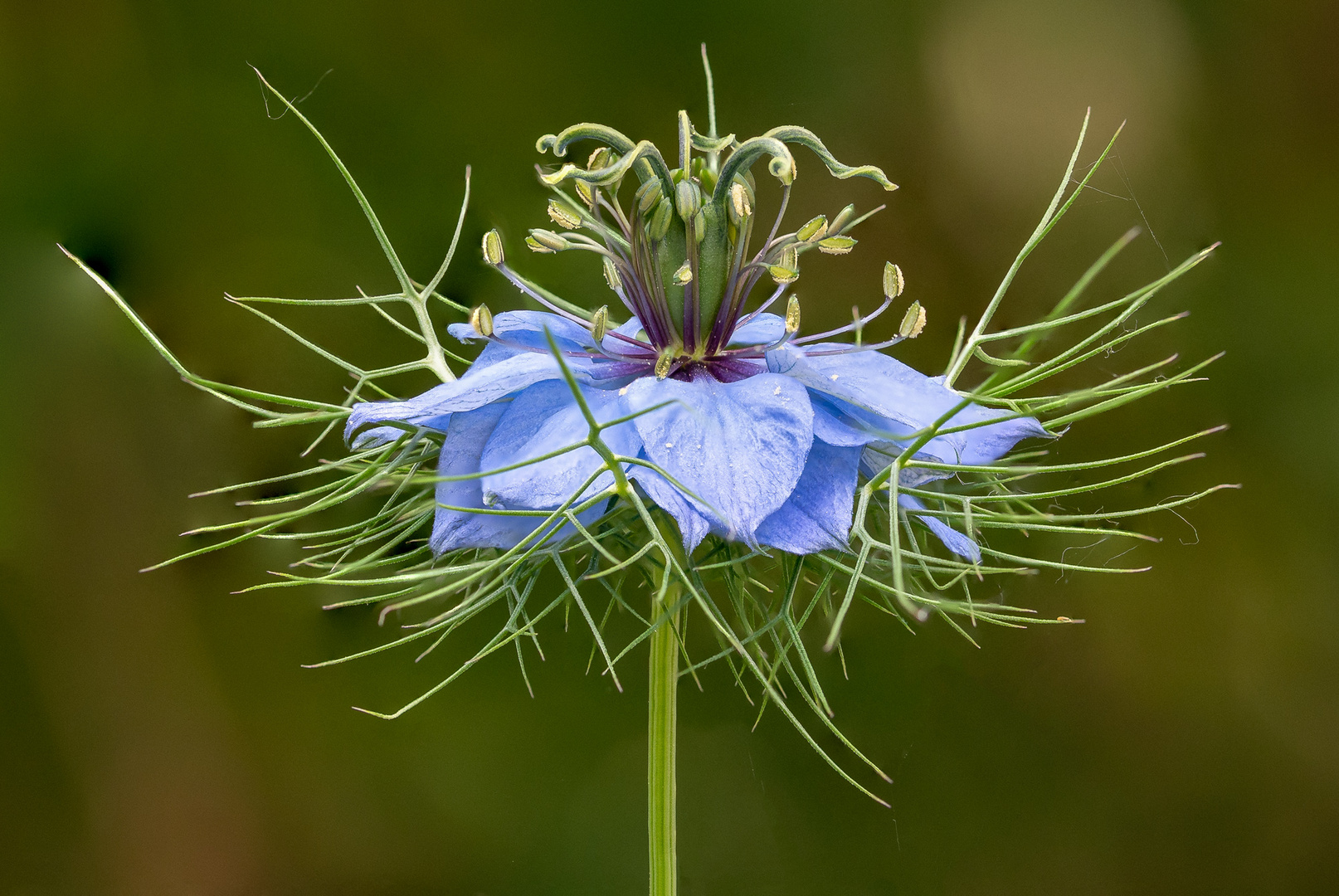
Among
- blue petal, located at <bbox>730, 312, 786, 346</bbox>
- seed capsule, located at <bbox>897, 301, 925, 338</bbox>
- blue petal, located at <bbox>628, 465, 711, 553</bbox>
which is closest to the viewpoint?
blue petal, located at <bbox>628, 465, 711, 553</bbox>

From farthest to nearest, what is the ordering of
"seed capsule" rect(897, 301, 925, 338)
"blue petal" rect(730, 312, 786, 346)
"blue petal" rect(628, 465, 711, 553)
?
"blue petal" rect(730, 312, 786, 346)
"seed capsule" rect(897, 301, 925, 338)
"blue petal" rect(628, 465, 711, 553)

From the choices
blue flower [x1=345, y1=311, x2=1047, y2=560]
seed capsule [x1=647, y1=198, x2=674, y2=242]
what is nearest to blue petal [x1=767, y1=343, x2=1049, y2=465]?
blue flower [x1=345, y1=311, x2=1047, y2=560]

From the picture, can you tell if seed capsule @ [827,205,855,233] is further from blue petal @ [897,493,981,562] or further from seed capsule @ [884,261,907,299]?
blue petal @ [897,493,981,562]

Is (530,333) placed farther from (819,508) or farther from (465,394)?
(819,508)

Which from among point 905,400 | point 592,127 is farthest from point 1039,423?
point 592,127

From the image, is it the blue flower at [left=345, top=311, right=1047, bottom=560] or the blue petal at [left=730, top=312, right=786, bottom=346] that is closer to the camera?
the blue flower at [left=345, top=311, right=1047, bottom=560]

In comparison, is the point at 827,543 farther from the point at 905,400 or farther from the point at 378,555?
the point at 378,555

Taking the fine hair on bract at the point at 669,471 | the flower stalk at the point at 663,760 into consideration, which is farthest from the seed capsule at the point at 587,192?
the flower stalk at the point at 663,760
